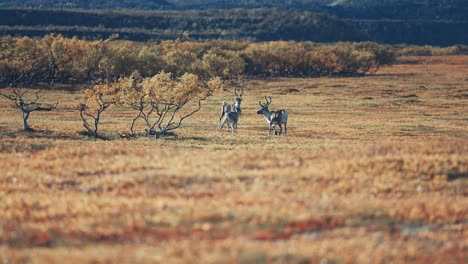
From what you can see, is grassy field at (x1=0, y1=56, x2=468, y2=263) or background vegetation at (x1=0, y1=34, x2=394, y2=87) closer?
grassy field at (x1=0, y1=56, x2=468, y2=263)

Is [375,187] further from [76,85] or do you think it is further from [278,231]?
[76,85]

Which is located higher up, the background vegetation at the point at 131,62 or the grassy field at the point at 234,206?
the background vegetation at the point at 131,62

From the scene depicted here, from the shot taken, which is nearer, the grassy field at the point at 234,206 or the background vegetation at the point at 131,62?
the grassy field at the point at 234,206

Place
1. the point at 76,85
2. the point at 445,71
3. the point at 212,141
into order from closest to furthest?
1. the point at 212,141
2. the point at 76,85
3. the point at 445,71

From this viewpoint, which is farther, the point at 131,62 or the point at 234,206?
the point at 131,62

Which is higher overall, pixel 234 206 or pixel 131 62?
pixel 131 62

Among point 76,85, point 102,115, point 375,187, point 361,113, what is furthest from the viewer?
point 76,85

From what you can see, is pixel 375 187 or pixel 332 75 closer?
A: pixel 375 187

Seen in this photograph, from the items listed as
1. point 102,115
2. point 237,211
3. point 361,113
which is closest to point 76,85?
point 102,115

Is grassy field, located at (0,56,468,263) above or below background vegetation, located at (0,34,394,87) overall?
below

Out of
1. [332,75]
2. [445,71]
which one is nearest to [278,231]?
[332,75]

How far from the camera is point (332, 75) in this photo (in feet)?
408

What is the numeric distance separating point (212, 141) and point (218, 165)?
18.2 m

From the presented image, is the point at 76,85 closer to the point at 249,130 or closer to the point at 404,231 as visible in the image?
the point at 249,130
